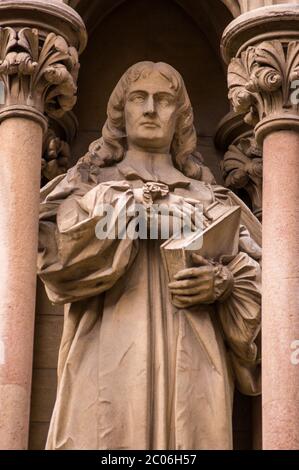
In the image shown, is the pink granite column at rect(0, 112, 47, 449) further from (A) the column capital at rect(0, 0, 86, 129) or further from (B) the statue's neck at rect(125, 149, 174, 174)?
(B) the statue's neck at rect(125, 149, 174, 174)

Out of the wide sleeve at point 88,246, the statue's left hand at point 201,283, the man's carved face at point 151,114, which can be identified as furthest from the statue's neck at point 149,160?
the statue's left hand at point 201,283

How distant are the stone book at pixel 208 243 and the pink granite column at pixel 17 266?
0.86 meters

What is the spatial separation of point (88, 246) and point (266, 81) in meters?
1.50

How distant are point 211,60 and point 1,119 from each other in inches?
98.2

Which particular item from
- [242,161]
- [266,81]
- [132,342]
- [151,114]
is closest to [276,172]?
[266,81]

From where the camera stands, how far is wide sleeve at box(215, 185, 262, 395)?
14.2m

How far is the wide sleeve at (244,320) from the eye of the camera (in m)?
14.2

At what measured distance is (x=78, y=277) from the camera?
1417 cm

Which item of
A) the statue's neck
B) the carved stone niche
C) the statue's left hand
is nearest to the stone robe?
the statue's left hand

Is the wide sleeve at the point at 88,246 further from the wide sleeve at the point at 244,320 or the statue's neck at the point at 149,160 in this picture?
the wide sleeve at the point at 244,320
